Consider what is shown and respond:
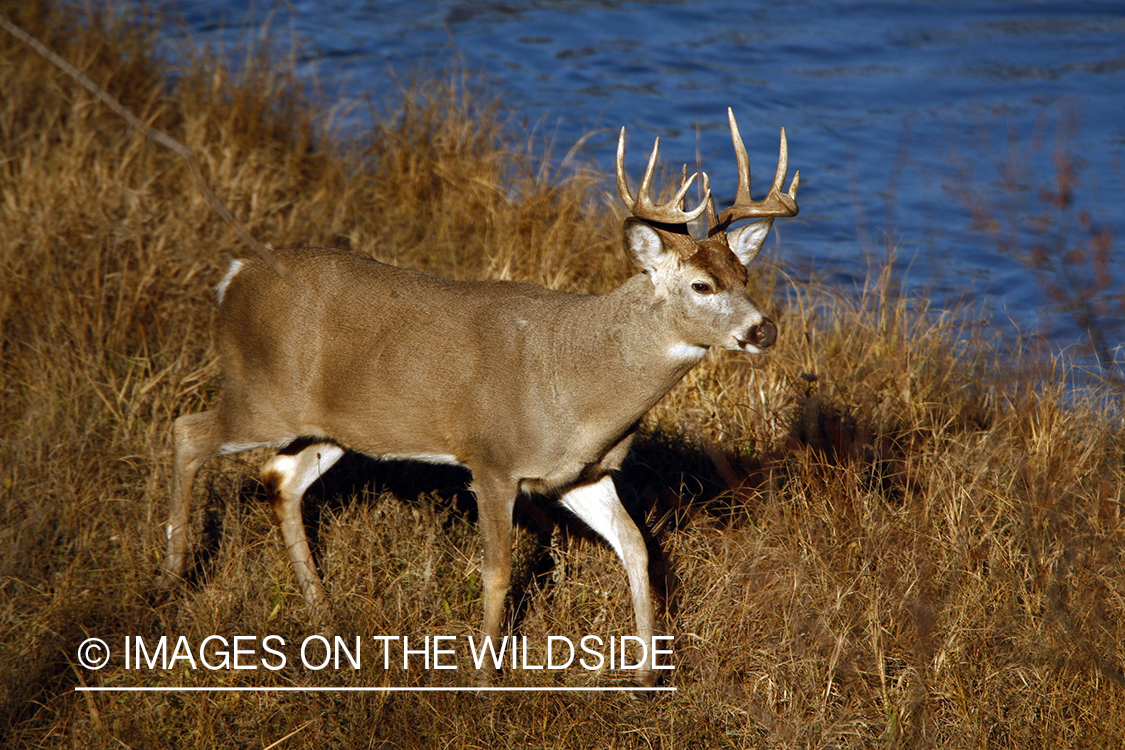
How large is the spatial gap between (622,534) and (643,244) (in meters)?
1.15

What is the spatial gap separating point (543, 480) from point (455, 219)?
3426mm

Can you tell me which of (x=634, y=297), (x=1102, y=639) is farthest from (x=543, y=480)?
(x=1102, y=639)

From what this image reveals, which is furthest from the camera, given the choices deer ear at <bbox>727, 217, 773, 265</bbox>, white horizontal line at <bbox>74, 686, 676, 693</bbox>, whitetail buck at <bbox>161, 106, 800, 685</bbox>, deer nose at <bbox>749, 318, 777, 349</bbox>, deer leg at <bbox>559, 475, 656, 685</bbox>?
deer leg at <bbox>559, 475, 656, 685</bbox>

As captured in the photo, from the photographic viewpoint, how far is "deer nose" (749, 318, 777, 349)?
3783 mm

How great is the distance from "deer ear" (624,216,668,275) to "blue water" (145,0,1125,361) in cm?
320

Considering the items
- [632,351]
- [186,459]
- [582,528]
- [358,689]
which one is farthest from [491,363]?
[186,459]

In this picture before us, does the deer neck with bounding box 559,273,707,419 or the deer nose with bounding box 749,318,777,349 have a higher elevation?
the deer nose with bounding box 749,318,777,349

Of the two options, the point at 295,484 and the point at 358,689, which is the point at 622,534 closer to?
the point at 358,689

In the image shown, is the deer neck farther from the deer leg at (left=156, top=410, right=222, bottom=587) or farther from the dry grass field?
the deer leg at (left=156, top=410, right=222, bottom=587)

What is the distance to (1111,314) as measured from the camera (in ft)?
22.0

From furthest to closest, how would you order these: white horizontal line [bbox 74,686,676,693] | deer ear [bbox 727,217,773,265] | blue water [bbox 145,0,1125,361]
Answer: blue water [bbox 145,0,1125,361] < deer ear [bbox 727,217,773,265] < white horizontal line [bbox 74,686,676,693]

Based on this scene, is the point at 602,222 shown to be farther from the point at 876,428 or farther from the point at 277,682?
the point at 277,682

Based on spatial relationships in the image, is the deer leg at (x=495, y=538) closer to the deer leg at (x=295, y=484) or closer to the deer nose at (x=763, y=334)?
the deer leg at (x=295, y=484)

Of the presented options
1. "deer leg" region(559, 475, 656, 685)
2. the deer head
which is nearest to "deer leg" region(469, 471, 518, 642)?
"deer leg" region(559, 475, 656, 685)
